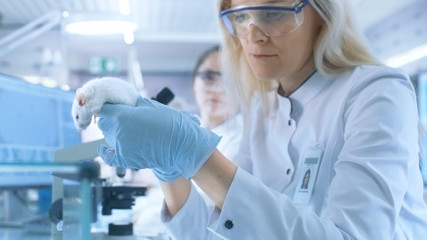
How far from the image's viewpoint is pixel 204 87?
3346mm

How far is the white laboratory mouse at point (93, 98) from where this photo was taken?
88cm

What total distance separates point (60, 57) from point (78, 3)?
3.40 feet

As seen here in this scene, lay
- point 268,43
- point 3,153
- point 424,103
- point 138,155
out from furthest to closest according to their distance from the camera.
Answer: point 424,103 < point 3,153 < point 268,43 < point 138,155

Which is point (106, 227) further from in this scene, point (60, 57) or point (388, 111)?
point (60, 57)

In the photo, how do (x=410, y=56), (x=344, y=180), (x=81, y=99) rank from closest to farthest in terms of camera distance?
(x=81, y=99) → (x=344, y=180) → (x=410, y=56)

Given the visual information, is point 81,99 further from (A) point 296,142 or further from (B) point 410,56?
(B) point 410,56

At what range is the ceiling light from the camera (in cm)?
541

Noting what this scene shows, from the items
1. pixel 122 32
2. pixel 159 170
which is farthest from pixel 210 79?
pixel 159 170

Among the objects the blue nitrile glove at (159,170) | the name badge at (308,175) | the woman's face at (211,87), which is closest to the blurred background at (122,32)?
the woman's face at (211,87)

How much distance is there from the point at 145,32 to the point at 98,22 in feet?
14.9

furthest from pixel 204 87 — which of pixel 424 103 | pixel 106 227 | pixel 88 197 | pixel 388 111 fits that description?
pixel 424 103

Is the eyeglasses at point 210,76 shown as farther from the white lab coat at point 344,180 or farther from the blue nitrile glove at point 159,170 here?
the blue nitrile glove at point 159,170

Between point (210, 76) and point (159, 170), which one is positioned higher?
point (159, 170)

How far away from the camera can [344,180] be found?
39.6 inches
